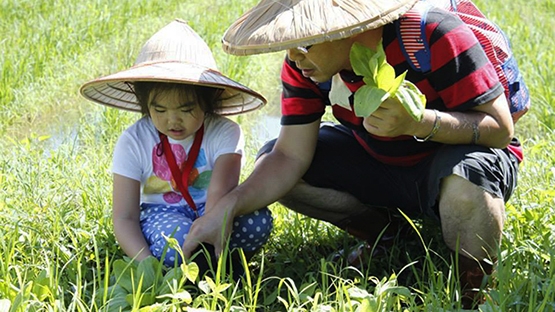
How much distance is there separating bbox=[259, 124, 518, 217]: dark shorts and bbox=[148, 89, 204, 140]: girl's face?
1.36ft

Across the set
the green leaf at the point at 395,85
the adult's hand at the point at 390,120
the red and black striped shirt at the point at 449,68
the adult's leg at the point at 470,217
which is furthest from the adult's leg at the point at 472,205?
the green leaf at the point at 395,85

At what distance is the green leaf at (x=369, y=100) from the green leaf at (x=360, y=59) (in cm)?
8

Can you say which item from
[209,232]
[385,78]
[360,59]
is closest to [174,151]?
[209,232]

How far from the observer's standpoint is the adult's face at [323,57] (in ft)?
8.23

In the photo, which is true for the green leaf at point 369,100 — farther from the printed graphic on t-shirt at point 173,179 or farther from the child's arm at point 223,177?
the printed graphic on t-shirt at point 173,179

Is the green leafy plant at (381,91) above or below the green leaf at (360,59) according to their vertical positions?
below

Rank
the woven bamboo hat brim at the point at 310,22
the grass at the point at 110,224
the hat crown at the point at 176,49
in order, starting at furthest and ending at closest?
1. the hat crown at the point at 176,49
2. the grass at the point at 110,224
3. the woven bamboo hat brim at the point at 310,22

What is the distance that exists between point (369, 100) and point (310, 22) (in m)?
0.28

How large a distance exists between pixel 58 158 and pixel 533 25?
14.3 feet

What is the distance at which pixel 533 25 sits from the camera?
22.4 feet

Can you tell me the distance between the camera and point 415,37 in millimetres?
2555

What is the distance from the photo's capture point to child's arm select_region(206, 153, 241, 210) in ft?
9.29

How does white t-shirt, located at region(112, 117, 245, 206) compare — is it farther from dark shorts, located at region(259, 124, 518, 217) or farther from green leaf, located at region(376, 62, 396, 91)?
green leaf, located at region(376, 62, 396, 91)

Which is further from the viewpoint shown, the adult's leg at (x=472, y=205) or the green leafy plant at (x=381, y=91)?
the adult's leg at (x=472, y=205)
